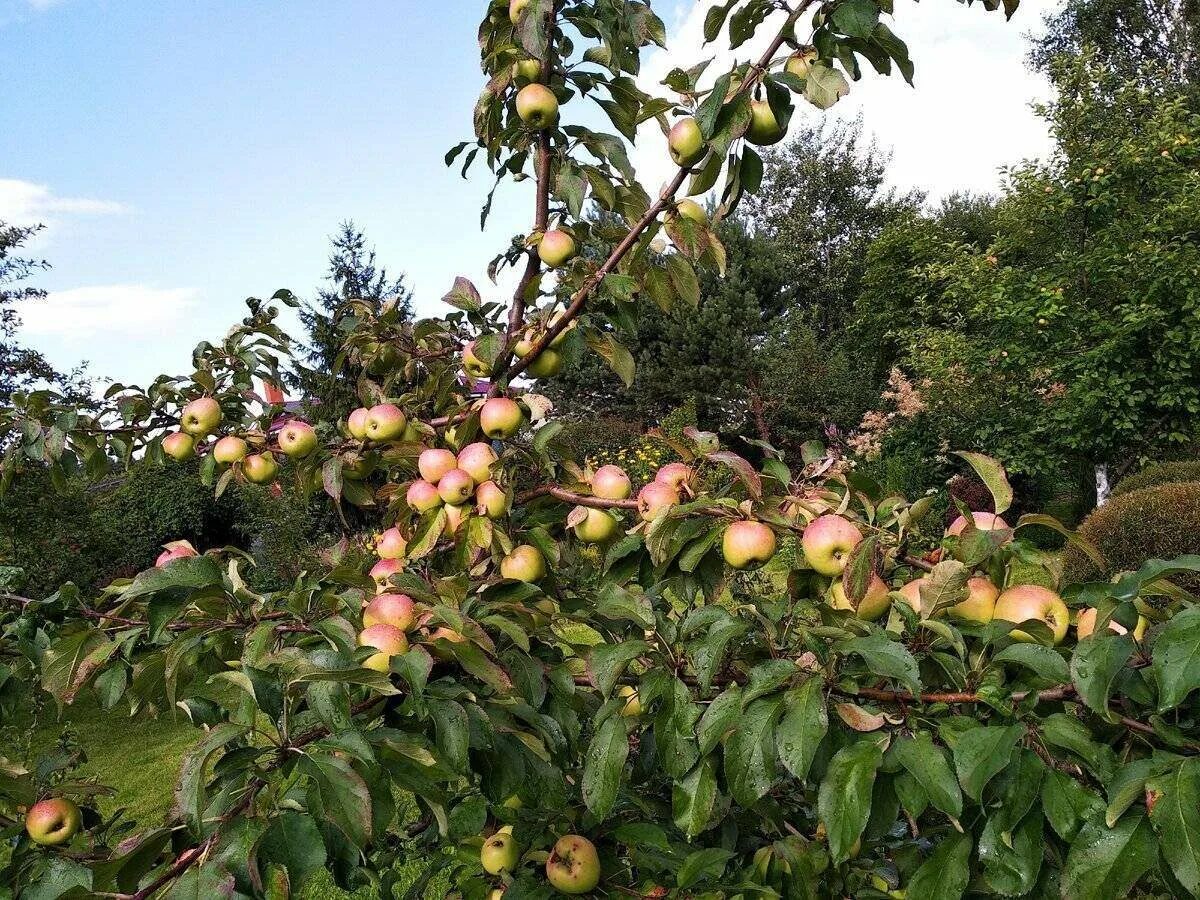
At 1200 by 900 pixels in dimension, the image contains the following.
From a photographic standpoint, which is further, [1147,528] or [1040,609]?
[1147,528]

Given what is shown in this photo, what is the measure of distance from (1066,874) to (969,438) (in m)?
8.74

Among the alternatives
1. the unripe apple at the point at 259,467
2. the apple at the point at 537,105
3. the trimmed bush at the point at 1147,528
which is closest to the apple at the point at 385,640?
the unripe apple at the point at 259,467

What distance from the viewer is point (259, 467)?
1286 millimetres

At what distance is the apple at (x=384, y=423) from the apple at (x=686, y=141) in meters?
0.57

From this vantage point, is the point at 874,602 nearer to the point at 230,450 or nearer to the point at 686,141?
the point at 686,141

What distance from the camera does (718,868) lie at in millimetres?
933

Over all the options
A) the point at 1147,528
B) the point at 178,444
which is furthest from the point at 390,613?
the point at 1147,528

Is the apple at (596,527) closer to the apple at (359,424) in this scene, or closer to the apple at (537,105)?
the apple at (359,424)

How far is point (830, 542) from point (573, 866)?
580mm

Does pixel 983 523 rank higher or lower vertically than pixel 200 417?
lower

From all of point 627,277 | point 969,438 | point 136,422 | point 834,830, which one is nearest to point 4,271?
point 136,422

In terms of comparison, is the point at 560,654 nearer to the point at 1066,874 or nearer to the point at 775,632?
the point at 775,632

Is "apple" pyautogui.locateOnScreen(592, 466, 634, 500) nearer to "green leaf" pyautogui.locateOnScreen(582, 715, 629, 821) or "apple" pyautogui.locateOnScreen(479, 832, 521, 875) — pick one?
"green leaf" pyautogui.locateOnScreen(582, 715, 629, 821)

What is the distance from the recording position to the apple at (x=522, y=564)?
1.07 meters
